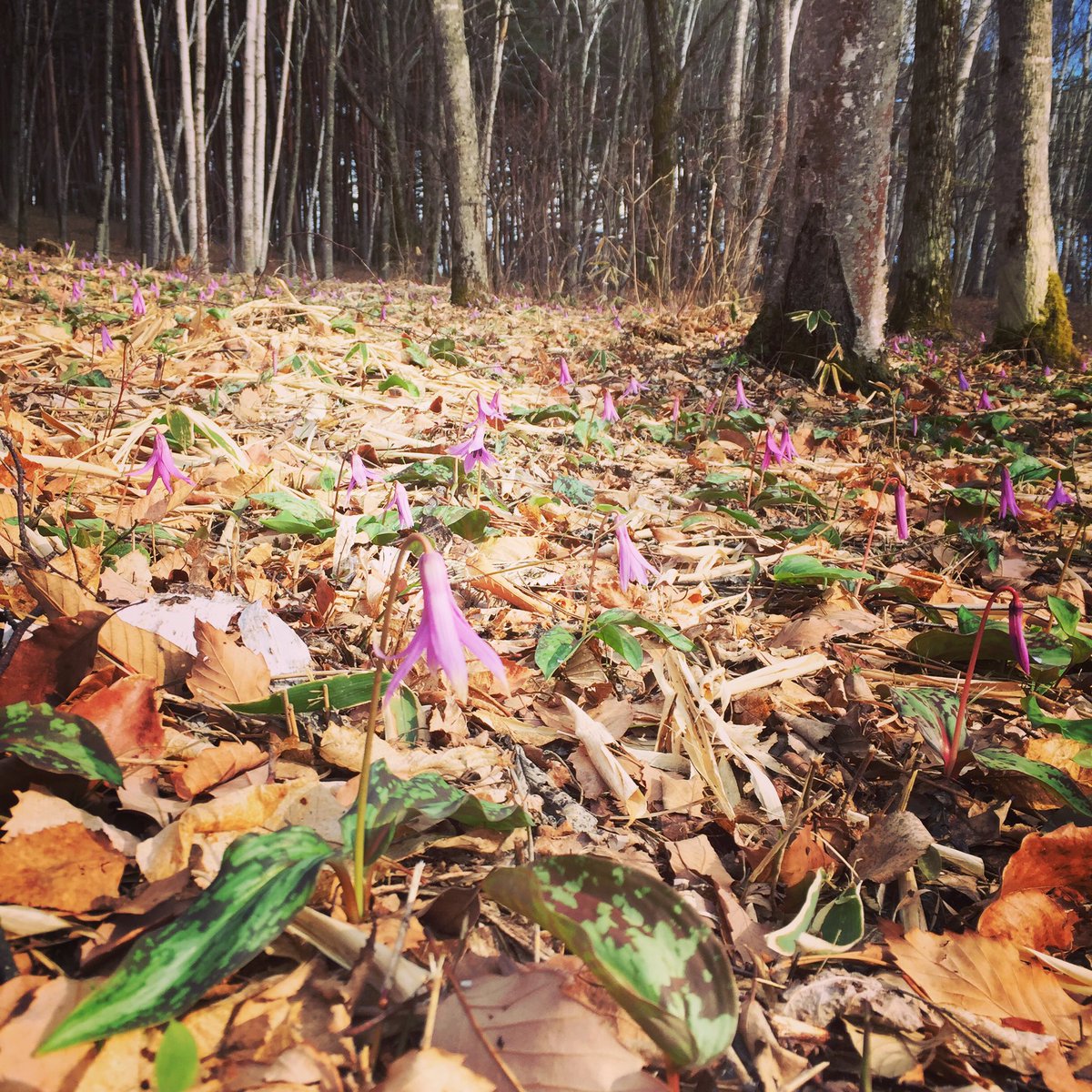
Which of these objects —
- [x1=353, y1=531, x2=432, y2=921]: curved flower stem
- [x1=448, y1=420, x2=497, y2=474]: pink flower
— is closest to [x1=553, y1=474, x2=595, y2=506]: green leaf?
[x1=448, y1=420, x2=497, y2=474]: pink flower

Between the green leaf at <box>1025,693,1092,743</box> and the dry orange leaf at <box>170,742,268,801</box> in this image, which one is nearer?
the dry orange leaf at <box>170,742,268,801</box>

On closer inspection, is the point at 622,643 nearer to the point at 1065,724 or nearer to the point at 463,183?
the point at 1065,724

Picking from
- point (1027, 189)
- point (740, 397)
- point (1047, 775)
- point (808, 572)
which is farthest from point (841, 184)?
point (1047, 775)

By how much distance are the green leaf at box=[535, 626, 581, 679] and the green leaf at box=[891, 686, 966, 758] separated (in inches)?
19.0

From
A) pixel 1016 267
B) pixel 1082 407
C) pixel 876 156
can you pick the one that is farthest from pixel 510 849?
pixel 1016 267

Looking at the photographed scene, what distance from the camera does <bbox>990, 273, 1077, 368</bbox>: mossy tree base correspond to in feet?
17.7

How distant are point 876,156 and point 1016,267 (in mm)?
2595

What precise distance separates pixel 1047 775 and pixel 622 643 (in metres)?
0.58

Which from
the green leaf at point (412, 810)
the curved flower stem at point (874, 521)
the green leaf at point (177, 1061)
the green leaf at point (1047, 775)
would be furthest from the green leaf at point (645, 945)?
the curved flower stem at point (874, 521)

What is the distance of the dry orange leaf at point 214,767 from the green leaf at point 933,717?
2.83ft

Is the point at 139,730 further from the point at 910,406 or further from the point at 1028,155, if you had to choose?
the point at 1028,155

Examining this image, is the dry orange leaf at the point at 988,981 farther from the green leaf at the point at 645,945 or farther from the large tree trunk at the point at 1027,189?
the large tree trunk at the point at 1027,189

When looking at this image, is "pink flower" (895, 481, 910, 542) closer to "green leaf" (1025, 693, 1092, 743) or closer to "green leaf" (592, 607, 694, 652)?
"green leaf" (1025, 693, 1092, 743)

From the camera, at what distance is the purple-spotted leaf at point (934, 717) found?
1022 millimetres
